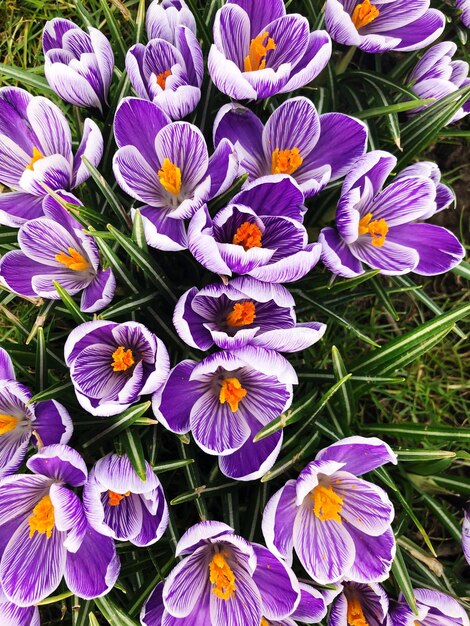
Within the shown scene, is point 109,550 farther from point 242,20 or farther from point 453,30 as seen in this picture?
point 453,30

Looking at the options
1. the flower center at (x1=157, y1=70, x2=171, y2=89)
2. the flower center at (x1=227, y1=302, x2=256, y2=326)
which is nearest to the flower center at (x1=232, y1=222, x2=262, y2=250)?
the flower center at (x1=227, y1=302, x2=256, y2=326)

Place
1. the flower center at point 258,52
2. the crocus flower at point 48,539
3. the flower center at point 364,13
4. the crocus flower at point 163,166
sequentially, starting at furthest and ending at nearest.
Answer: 1. the flower center at point 364,13
2. the flower center at point 258,52
3. the crocus flower at point 163,166
4. the crocus flower at point 48,539

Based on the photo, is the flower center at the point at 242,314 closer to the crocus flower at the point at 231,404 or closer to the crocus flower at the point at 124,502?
the crocus flower at the point at 231,404

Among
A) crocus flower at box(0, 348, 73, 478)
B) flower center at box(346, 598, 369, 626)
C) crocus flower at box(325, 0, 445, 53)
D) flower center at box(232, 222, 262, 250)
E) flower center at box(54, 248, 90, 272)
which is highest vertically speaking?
crocus flower at box(325, 0, 445, 53)

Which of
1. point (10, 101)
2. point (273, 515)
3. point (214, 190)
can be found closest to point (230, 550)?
point (273, 515)

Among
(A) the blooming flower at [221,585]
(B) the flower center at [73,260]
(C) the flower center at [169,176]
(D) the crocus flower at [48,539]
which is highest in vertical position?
(C) the flower center at [169,176]

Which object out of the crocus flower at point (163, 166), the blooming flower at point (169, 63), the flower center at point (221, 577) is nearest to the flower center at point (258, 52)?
the blooming flower at point (169, 63)

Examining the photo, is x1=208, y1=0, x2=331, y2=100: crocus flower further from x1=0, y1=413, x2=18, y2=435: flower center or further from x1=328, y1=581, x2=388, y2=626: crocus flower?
x1=328, y1=581, x2=388, y2=626: crocus flower
